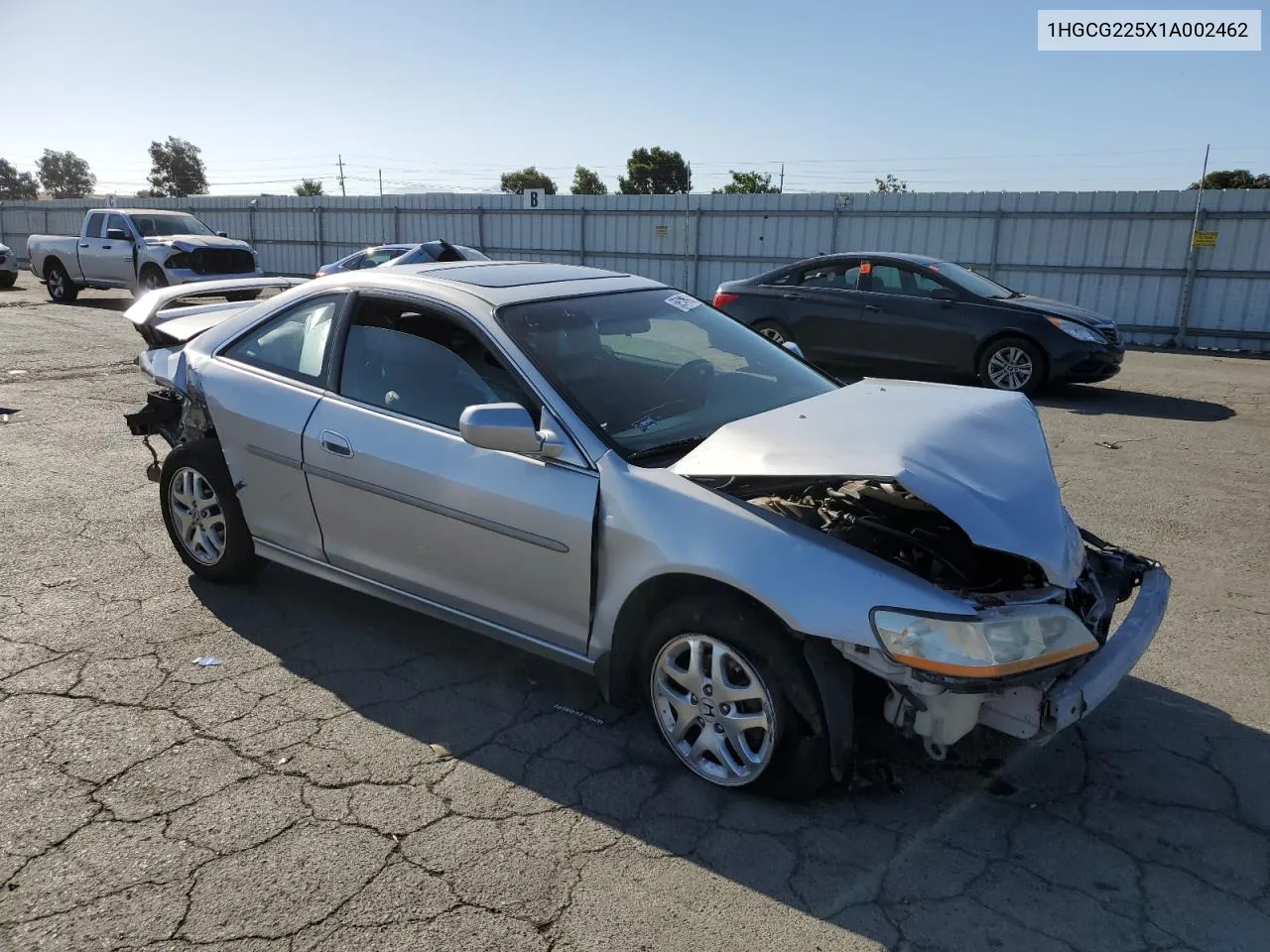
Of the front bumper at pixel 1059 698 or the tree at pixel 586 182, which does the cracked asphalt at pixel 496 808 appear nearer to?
the front bumper at pixel 1059 698

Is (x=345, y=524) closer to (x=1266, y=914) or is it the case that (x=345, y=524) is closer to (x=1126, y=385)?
(x=1266, y=914)

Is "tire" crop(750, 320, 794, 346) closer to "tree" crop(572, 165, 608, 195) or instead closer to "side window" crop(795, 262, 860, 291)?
"side window" crop(795, 262, 860, 291)

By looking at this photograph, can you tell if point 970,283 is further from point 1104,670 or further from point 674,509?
point 674,509

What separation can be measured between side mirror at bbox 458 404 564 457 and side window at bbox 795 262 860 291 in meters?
8.23

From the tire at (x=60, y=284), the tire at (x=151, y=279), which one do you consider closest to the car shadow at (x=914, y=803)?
the tire at (x=151, y=279)

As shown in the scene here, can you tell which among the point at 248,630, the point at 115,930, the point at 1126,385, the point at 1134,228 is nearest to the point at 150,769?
the point at 115,930

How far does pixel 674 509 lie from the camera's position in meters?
3.03

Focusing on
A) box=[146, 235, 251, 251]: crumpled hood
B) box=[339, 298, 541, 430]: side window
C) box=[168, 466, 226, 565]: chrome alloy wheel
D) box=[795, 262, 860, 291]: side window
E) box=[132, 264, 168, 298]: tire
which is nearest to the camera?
box=[339, 298, 541, 430]: side window

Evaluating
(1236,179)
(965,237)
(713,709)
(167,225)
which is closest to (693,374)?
(713,709)

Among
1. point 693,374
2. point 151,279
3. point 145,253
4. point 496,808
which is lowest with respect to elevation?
point 496,808

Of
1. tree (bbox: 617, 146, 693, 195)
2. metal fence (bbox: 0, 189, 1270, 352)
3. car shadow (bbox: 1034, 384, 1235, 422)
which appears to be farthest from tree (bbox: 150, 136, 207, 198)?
car shadow (bbox: 1034, 384, 1235, 422)

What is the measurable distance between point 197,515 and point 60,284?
17.8m

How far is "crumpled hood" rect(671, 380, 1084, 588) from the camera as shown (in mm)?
2781

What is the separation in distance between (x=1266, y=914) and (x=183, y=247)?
1809cm
